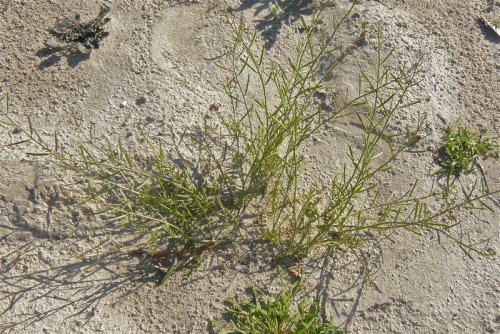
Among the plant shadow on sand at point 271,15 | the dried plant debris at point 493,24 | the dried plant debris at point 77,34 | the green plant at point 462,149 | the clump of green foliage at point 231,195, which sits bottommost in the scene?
the clump of green foliage at point 231,195

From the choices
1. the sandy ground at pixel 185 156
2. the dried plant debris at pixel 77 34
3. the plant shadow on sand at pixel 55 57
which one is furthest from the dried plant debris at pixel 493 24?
the plant shadow on sand at pixel 55 57

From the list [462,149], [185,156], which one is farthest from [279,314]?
[462,149]

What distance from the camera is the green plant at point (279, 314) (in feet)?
7.13

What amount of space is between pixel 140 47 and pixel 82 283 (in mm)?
1433

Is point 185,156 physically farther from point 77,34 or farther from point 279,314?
point 77,34

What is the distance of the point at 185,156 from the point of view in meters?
2.64

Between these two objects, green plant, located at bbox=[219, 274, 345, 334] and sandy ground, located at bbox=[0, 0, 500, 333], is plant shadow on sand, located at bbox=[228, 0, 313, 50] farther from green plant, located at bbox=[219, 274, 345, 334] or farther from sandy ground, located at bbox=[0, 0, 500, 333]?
green plant, located at bbox=[219, 274, 345, 334]

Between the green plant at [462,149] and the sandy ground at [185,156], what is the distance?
0.21 feet

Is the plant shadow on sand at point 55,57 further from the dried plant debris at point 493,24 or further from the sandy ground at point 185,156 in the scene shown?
the dried plant debris at point 493,24

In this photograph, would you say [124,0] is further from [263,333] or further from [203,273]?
[263,333]

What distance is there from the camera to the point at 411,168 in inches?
111

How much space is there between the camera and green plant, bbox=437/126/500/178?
9.30 ft

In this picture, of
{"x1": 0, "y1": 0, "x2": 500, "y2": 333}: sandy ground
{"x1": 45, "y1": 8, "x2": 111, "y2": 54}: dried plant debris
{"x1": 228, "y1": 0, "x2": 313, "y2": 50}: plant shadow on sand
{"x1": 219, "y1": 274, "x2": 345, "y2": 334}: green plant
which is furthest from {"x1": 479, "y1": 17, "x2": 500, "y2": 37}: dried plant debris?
{"x1": 45, "y1": 8, "x2": 111, "y2": 54}: dried plant debris

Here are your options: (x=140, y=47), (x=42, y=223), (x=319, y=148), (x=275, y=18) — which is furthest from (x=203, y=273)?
(x=275, y=18)
